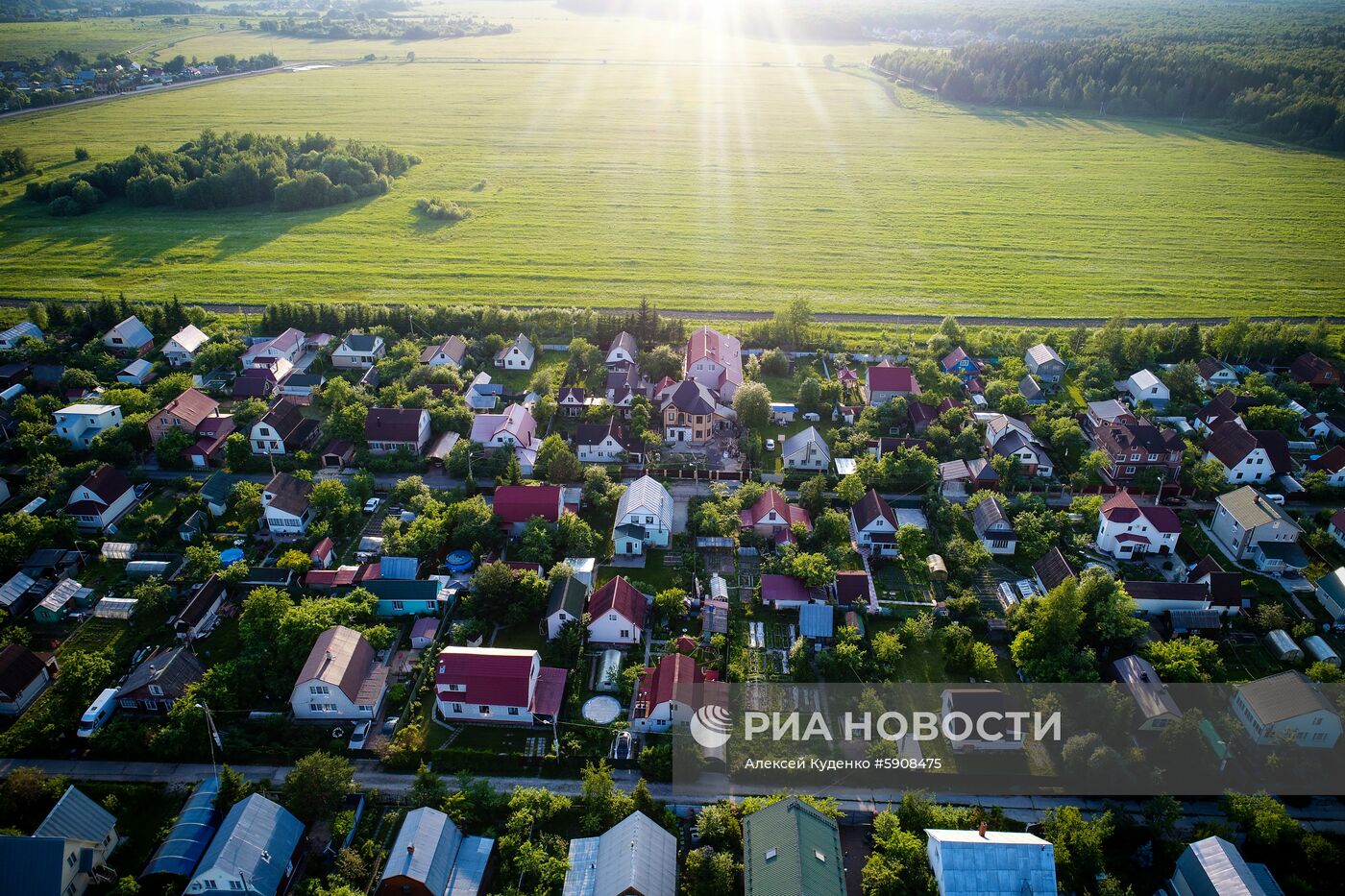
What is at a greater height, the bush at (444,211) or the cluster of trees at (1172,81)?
the cluster of trees at (1172,81)

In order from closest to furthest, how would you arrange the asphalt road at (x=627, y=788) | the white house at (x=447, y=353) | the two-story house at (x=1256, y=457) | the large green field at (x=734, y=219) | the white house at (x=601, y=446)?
the asphalt road at (x=627, y=788) < the two-story house at (x=1256, y=457) < the white house at (x=601, y=446) < the white house at (x=447, y=353) < the large green field at (x=734, y=219)

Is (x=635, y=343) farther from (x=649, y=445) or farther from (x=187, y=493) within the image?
(x=187, y=493)

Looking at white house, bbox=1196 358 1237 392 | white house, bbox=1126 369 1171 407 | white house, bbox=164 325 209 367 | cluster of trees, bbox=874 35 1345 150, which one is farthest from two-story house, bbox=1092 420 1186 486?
cluster of trees, bbox=874 35 1345 150

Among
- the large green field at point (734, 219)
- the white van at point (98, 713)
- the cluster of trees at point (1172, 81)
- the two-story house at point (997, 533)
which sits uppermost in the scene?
the cluster of trees at point (1172, 81)

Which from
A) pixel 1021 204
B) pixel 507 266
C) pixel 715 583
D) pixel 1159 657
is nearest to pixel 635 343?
pixel 507 266

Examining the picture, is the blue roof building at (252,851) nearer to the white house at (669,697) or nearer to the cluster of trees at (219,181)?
the white house at (669,697)

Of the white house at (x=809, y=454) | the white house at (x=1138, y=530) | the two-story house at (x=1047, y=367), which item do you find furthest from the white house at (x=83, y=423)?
the two-story house at (x=1047, y=367)

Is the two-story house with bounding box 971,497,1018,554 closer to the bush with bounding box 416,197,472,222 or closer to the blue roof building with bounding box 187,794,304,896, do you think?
the blue roof building with bounding box 187,794,304,896
